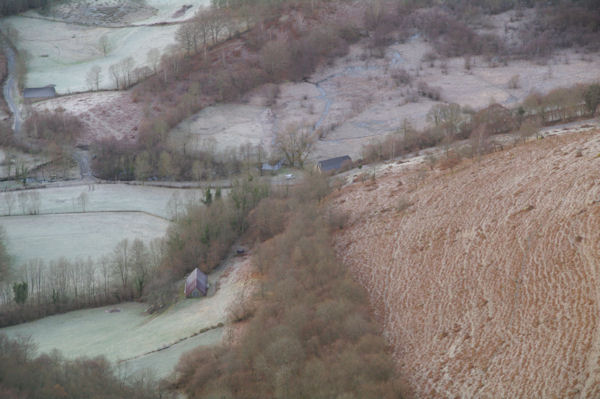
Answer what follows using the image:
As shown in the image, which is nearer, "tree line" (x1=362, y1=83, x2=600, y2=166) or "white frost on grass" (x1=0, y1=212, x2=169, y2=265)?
"white frost on grass" (x1=0, y1=212, x2=169, y2=265)

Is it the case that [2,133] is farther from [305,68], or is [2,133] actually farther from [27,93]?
[305,68]

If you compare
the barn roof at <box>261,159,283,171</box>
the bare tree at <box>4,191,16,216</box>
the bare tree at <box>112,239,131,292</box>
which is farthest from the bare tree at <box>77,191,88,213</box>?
the barn roof at <box>261,159,283,171</box>

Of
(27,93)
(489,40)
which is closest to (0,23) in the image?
(27,93)

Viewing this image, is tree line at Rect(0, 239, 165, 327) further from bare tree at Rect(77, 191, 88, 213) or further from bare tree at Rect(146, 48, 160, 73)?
bare tree at Rect(146, 48, 160, 73)

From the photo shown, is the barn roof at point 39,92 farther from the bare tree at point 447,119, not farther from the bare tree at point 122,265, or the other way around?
the bare tree at point 447,119

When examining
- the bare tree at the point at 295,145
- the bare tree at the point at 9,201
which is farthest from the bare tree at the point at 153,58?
the bare tree at the point at 9,201

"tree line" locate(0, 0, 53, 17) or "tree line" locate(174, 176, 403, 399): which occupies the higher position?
"tree line" locate(0, 0, 53, 17)
